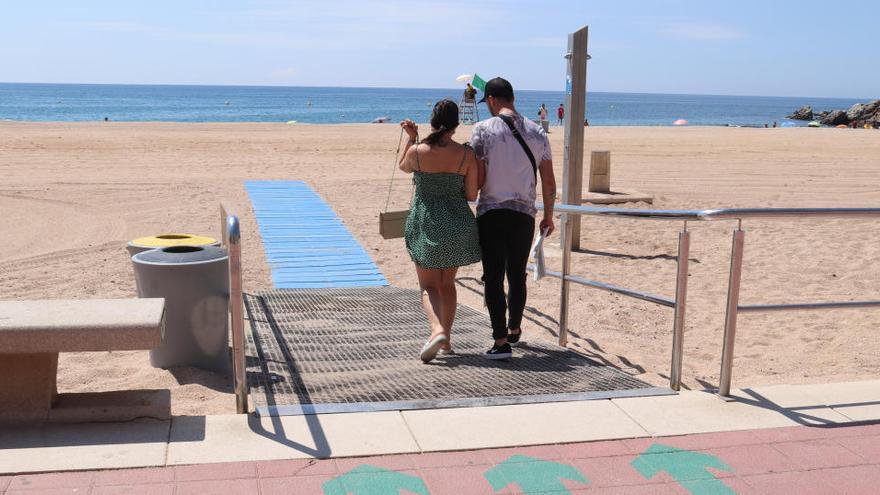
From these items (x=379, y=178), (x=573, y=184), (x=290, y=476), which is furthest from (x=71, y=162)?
(x=290, y=476)

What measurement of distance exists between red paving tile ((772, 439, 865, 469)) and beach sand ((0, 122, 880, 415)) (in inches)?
72.2

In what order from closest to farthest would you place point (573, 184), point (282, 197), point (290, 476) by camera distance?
point (290, 476), point (573, 184), point (282, 197)

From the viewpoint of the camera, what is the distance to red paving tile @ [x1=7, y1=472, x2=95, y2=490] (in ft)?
10.1

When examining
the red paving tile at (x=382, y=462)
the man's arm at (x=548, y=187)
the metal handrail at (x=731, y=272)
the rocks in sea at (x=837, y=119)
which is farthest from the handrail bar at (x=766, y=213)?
the rocks in sea at (x=837, y=119)

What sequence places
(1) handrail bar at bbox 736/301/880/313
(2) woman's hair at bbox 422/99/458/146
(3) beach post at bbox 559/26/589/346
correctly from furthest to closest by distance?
(3) beach post at bbox 559/26/589/346 < (2) woman's hair at bbox 422/99/458/146 < (1) handrail bar at bbox 736/301/880/313

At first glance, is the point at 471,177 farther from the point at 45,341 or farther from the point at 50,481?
the point at 50,481

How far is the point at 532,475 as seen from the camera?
332 centimetres

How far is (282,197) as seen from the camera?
1370 cm

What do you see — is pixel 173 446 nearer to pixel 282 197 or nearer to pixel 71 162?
pixel 282 197

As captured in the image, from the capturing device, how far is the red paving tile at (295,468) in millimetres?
3268

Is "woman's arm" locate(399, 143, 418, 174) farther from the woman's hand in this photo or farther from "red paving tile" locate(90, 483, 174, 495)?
"red paving tile" locate(90, 483, 174, 495)

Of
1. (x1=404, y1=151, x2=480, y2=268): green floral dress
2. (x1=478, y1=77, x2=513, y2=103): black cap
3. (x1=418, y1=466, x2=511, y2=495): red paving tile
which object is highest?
(x1=478, y1=77, x2=513, y2=103): black cap

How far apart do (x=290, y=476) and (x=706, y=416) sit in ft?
6.37

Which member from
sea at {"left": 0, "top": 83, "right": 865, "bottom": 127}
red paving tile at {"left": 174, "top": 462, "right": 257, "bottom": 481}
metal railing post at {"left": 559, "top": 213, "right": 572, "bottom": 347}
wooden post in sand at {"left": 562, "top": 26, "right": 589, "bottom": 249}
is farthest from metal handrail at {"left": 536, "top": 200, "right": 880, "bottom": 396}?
sea at {"left": 0, "top": 83, "right": 865, "bottom": 127}
